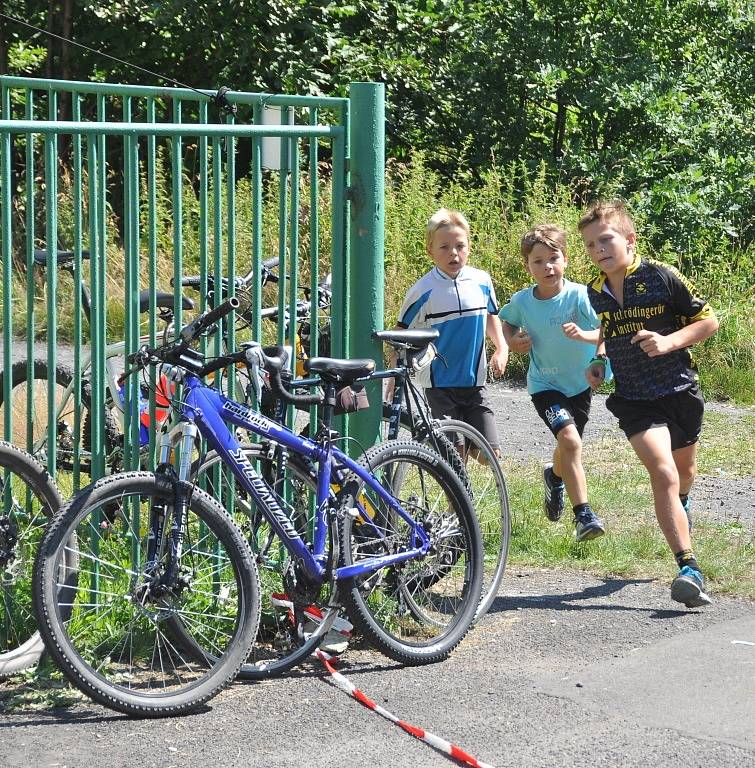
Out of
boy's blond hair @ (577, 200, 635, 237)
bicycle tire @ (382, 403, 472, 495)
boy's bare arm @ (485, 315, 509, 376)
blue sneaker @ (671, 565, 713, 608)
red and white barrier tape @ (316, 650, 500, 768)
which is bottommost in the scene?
red and white barrier tape @ (316, 650, 500, 768)

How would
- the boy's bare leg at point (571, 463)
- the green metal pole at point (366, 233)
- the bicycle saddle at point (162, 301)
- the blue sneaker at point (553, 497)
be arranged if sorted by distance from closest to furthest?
the green metal pole at point (366, 233) → the bicycle saddle at point (162, 301) → the boy's bare leg at point (571, 463) → the blue sneaker at point (553, 497)

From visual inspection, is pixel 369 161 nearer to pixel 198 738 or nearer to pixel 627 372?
pixel 627 372

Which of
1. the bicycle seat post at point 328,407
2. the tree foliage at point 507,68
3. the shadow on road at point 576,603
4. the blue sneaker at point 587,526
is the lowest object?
the shadow on road at point 576,603

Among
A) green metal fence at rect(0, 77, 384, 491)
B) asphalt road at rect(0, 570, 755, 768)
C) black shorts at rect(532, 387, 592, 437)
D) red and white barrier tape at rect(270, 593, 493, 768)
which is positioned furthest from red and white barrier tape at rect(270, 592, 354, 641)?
black shorts at rect(532, 387, 592, 437)

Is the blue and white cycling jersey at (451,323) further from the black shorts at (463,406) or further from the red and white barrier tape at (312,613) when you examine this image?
the red and white barrier tape at (312,613)

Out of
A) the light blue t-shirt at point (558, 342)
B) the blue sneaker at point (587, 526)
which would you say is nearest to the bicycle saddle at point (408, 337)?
the light blue t-shirt at point (558, 342)

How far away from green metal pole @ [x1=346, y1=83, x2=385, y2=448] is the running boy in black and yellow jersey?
4.16 ft

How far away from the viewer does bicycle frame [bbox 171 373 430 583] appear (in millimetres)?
4500

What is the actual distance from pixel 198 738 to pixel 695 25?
13.6m

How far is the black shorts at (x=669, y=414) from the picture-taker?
5965 mm

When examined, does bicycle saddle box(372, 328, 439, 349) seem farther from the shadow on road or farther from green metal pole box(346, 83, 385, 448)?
the shadow on road

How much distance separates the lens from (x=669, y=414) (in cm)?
604

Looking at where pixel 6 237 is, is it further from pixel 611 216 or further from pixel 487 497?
pixel 611 216

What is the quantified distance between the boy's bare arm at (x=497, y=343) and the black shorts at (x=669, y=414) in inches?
24.9
